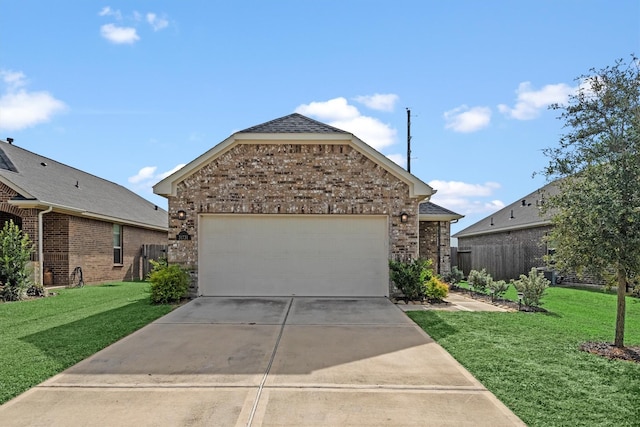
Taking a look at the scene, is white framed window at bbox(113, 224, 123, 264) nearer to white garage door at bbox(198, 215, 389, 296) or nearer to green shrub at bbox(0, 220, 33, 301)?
green shrub at bbox(0, 220, 33, 301)

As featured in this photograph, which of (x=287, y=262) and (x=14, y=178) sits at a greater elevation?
(x=14, y=178)

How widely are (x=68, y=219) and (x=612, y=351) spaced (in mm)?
15723

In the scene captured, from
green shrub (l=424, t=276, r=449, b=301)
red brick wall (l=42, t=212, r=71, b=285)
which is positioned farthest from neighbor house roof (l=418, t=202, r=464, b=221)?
red brick wall (l=42, t=212, r=71, b=285)

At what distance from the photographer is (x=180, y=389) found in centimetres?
438

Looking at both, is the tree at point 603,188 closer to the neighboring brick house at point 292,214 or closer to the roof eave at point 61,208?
the neighboring brick house at point 292,214

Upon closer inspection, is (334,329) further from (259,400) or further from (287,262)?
(287,262)

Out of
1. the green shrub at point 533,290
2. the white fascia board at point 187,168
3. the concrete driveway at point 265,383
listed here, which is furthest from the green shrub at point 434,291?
the white fascia board at point 187,168

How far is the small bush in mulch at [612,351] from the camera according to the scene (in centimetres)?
567

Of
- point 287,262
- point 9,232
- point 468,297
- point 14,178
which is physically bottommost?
point 468,297

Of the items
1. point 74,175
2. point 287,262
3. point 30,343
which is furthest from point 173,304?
Result: point 74,175

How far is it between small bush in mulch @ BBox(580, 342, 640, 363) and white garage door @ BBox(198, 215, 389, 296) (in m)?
5.32

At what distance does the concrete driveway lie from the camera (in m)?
3.74

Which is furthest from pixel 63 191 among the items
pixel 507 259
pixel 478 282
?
pixel 507 259

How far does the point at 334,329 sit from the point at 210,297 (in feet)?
15.4
